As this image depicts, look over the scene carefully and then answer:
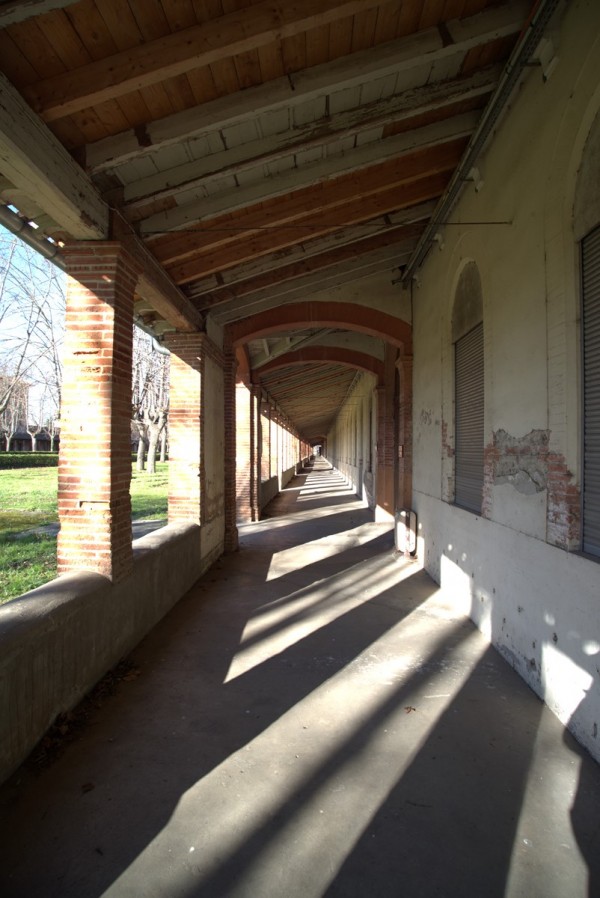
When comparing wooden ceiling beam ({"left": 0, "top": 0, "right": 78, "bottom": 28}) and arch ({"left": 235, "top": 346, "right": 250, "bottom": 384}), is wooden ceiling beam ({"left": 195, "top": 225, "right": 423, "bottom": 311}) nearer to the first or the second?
arch ({"left": 235, "top": 346, "right": 250, "bottom": 384})

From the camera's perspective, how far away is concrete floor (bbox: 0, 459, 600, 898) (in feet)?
6.48

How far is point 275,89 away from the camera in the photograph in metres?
3.33

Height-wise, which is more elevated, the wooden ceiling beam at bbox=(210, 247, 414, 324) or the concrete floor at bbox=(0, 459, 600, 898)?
the wooden ceiling beam at bbox=(210, 247, 414, 324)

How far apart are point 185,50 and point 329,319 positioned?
5.87 m

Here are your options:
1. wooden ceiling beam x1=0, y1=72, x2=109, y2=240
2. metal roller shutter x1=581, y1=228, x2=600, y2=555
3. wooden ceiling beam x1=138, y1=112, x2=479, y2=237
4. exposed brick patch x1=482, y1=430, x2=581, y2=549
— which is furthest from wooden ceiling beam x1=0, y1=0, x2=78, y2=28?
exposed brick patch x1=482, y1=430, x2=581, y2=549

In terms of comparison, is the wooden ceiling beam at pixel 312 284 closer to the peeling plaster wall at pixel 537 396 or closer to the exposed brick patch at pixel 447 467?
the peeling plaster wall at pixel 537 396

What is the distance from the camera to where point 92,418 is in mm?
3803

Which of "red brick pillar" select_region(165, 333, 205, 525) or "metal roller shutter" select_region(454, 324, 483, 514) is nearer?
"metal roller shutter" select_region(454, 324, 483, 514)

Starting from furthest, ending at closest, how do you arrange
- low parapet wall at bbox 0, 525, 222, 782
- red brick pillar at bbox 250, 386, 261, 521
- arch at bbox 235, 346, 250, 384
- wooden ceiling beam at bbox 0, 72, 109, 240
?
red brick pillar at bbox 250, 386, 261, 521 → arch at bbox 235, 346, 250, 384 → wooden ceiling beam at bbox 0, 72, 109, 240 → low parapet wall at bbox 0, 525, 222, 782

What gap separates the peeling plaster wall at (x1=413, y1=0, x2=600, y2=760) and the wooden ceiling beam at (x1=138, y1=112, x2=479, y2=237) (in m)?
0.52

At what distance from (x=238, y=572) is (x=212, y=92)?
5.48 metres

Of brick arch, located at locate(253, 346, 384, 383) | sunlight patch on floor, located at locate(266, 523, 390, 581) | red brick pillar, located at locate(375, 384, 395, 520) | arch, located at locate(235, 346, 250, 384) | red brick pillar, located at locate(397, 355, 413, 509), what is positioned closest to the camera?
sunlight patch on floor, located at locate(266, 523, 390, 581)

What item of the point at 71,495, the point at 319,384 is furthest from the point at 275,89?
the point at 319,384

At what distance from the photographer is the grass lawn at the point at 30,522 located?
5945 millimetres
